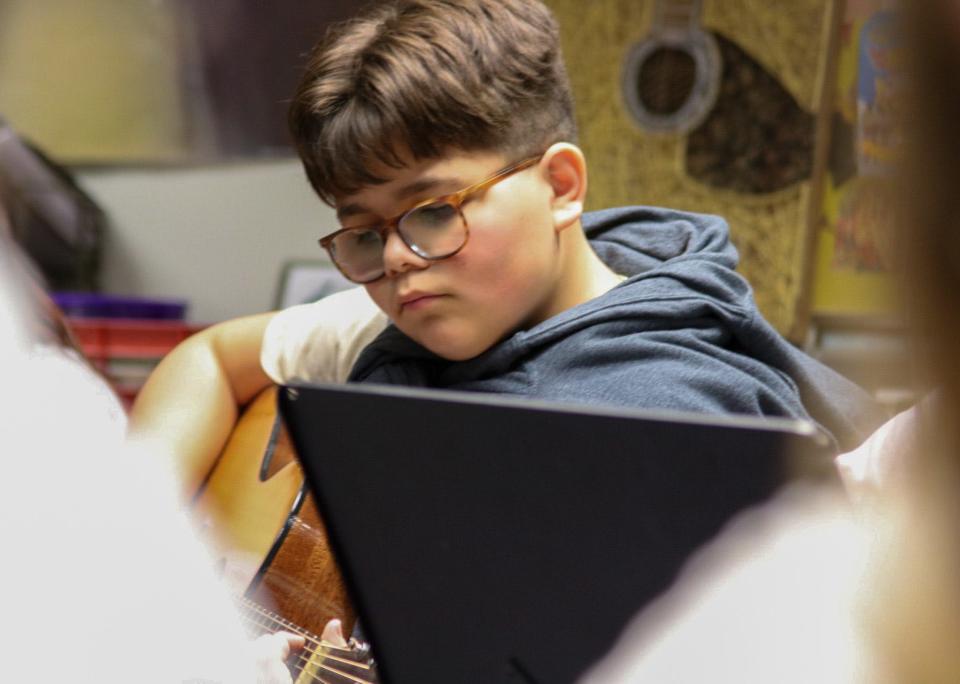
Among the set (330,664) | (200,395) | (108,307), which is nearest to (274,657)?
(330,664)

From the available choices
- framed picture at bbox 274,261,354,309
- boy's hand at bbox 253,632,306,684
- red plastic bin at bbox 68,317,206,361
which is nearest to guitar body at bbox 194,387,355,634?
boy's hand at bbox 253,632,306,684

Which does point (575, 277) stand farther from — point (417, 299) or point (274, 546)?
point (274, 546)

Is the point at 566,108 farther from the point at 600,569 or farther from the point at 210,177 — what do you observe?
the point at 210,177

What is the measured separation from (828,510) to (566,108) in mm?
824

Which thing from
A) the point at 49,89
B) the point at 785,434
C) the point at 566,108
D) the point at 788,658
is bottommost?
the point at 788,658

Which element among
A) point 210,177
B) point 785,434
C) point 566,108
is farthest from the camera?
point 210,177

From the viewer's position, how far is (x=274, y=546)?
3.72 ft

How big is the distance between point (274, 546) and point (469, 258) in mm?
392

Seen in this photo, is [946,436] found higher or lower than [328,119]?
lower

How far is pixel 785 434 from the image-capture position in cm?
40

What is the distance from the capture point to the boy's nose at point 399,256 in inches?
39.2

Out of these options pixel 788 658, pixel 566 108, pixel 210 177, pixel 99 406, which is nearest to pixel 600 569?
pixel 788 658

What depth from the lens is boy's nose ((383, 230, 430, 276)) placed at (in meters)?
1.00

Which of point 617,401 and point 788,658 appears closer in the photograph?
point 788,658
